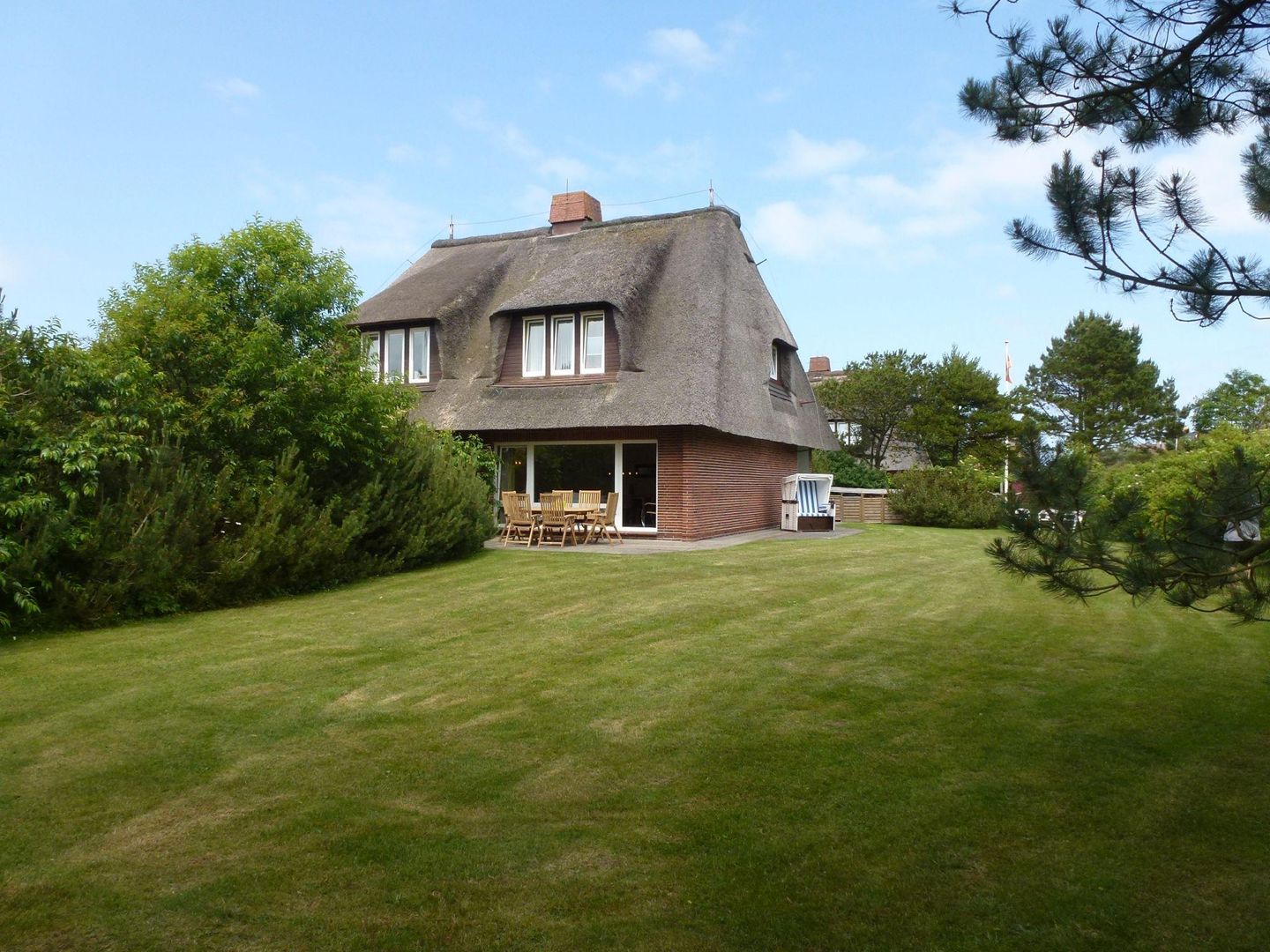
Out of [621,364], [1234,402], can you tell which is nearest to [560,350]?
[621,364]

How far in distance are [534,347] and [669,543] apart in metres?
5.31

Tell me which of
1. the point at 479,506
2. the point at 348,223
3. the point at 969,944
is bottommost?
the point at 969,944

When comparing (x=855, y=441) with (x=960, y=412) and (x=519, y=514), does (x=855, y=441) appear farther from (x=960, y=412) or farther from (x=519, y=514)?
(x=519, y=514)

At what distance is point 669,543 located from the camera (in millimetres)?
16422

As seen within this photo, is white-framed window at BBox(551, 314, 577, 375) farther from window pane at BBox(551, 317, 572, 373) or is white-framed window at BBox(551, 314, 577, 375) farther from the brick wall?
the brick wall

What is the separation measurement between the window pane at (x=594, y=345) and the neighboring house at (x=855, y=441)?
1725cm

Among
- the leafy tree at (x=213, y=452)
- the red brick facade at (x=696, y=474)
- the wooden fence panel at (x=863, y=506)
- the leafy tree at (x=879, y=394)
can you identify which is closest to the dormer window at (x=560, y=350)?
the red brick facade at (x=696, y=474)

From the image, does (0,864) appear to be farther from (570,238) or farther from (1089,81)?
(570,238)

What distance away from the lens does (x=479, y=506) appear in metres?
13.8

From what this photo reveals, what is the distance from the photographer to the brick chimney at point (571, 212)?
22125 millimetres

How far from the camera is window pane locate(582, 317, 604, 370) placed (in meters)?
18.0

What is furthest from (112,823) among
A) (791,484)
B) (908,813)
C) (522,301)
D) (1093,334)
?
(1093,334)

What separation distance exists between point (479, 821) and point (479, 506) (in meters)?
10.2

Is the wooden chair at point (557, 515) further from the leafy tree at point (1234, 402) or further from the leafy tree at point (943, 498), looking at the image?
the leafy tree at point (1234, 402)
